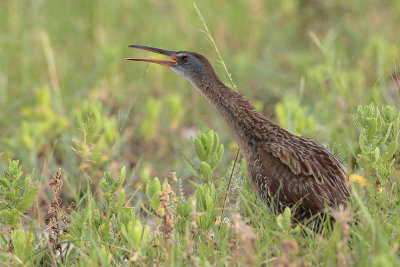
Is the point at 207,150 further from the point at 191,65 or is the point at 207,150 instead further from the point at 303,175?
the point at 191,65

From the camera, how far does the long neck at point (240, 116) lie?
4.22 m

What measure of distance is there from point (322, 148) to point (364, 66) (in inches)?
145

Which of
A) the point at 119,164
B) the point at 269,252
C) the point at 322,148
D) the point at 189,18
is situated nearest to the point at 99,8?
the point at 189,18

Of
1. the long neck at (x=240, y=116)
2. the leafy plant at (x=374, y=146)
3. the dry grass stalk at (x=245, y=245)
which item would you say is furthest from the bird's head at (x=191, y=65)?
the dry grass stalk at (x=245, y=245)

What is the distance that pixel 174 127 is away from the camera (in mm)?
6984

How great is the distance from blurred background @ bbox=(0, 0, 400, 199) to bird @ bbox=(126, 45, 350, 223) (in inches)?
42.5

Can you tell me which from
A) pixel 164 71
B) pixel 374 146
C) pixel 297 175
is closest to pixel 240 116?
pixel 297 175

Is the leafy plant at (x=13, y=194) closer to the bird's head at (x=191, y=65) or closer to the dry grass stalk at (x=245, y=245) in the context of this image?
the dry grass stalk at (x=245, y=245)

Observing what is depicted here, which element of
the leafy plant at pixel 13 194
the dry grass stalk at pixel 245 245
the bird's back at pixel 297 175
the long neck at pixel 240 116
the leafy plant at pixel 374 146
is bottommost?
the leafy plant at pixel 13 194

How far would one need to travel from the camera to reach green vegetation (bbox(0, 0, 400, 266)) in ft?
11.2

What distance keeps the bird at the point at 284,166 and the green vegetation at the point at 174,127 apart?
0.40 ft

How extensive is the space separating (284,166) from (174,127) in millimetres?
3115

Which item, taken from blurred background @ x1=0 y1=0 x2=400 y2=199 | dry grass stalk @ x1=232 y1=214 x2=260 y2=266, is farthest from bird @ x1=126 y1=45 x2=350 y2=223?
blurred background @ x1=0 y1=0 x2=400 y2=199

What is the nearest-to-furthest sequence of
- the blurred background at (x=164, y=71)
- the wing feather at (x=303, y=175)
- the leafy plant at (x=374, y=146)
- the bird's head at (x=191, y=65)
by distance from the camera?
the leafy plant at (x=374, y=146) → the wing feather at (x=303, y=175) → the bird's head at (x=191, y=65) → the blurred background at (x=164, y=71)
